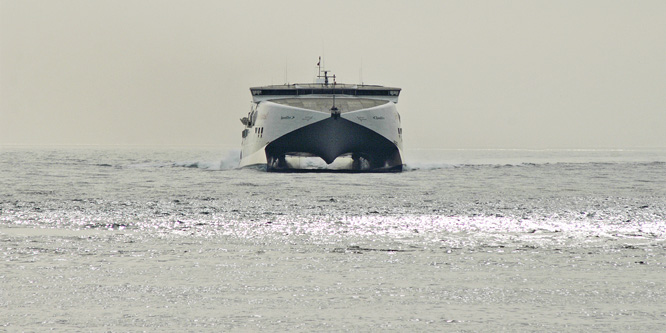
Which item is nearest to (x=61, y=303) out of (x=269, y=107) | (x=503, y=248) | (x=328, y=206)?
(x=503, y=248)

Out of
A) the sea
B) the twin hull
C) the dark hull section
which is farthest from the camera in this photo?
the twin hull

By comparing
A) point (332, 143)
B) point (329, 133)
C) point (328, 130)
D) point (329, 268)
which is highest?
point (328, 130)

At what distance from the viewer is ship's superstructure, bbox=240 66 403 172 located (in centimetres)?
5662

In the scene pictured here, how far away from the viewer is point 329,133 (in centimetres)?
5650

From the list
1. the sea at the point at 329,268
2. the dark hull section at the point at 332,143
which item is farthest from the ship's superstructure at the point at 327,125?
the sea at the point at 329,268

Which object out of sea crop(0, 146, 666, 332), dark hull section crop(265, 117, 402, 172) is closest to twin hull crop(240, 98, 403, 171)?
dark hull section crop(265, 117, 402, 172)

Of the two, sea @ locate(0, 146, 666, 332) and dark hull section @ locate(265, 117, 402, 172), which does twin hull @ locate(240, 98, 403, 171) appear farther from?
sea @ locate(0, 146, 666, 332)

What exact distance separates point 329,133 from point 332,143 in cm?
90

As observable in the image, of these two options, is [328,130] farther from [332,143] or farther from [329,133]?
[332,143]

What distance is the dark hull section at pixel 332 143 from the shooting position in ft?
185

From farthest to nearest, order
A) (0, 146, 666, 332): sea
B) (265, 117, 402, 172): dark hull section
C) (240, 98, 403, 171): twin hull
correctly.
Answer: (240, 98, 403, 171): twin hull, (265, 117, 402, 172): dark hull section, (0, 146, 666, 332): sea

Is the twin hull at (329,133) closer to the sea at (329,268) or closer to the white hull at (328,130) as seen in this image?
the white hull at (328,130)

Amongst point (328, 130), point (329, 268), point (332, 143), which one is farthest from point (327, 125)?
point (329, 268)

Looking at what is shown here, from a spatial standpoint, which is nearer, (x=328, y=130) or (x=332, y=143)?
(x=328, y=130)
